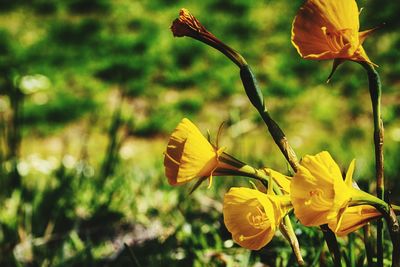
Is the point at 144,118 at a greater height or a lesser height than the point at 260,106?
lesser

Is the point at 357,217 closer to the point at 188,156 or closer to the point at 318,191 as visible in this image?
the point at 318,191

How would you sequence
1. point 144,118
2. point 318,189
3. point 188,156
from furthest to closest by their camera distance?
point 144,118 → point 188,156 → point 318,189

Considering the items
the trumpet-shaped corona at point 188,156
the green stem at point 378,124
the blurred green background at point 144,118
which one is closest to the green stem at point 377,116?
the green stem at point 378,124

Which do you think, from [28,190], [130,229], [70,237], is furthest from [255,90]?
[28,190]

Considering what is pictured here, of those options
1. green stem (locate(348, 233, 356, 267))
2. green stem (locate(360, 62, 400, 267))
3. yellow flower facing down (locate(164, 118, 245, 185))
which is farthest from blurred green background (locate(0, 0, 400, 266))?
yellow flower facing down (locate(164, 118, 245, 185))

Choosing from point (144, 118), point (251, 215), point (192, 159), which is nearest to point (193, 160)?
point (192, 159)

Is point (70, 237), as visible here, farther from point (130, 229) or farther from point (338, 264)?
point (338, 264)
